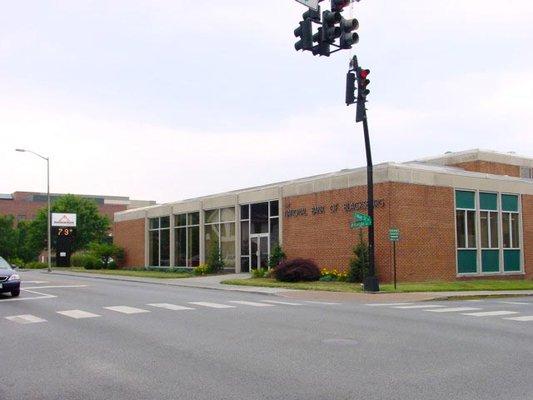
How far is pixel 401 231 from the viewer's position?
88.4 ft

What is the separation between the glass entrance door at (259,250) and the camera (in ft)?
113

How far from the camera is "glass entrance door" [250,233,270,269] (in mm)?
34531

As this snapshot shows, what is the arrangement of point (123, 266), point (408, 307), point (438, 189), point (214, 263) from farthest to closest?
point (123, 266), point (214, 263), point (438, 189), point (408, 307)

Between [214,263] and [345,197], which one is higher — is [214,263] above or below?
below

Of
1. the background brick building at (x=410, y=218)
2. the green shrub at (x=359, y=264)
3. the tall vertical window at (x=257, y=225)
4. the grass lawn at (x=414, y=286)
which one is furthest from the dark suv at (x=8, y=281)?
the tall vertical window at (x=257, y=225)

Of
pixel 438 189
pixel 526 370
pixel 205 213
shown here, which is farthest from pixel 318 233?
pixel 526 370

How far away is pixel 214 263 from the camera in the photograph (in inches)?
1446

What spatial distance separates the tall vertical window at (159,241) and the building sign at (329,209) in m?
14.7

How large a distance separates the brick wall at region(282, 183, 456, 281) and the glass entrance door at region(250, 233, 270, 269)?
3936mm

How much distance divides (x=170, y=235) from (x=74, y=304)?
87.8 ft

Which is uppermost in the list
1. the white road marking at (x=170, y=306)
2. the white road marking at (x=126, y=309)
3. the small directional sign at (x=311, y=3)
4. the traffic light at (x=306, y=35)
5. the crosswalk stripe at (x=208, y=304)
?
the small directional sign at (x=311, y=3)

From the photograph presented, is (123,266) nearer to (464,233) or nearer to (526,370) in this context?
(464,233)

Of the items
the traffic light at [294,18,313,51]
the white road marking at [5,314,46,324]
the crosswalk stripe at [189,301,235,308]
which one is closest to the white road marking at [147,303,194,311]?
the crosswalk stripe at [189,301,235,308]

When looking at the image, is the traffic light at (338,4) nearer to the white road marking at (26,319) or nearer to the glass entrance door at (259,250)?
the white road marking at (26,319)
